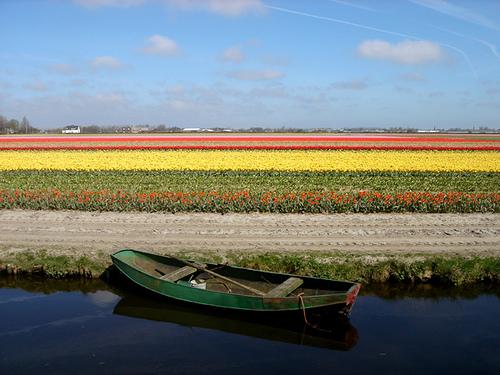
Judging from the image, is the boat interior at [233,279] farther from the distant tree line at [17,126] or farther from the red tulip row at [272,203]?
the distant tree line at [17,126]

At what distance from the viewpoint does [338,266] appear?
14969 mm

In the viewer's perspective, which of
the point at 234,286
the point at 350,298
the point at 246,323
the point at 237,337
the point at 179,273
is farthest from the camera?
the point at 179,273

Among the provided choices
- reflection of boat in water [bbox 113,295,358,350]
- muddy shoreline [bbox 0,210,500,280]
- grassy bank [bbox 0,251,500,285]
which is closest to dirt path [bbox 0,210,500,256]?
muddy shoreline [bbox 0,210,500,280]

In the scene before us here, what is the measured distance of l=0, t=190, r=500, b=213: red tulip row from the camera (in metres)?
22.2

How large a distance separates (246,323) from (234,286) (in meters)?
1.50

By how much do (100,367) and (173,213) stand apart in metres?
12.0

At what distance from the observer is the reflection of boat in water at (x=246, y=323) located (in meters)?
11.5

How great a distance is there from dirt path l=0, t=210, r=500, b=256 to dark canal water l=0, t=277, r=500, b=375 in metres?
2.69

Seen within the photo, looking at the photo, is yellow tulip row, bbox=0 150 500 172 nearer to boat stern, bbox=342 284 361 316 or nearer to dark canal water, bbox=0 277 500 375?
dark canal water, bbox=0 277 500 375

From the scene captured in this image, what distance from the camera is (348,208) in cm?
2212

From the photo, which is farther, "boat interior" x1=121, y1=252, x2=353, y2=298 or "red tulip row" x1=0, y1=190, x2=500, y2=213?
"red tulip row" x1=0, y1=190, x2=500, y2=213

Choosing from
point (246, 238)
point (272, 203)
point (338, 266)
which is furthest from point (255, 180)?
point (338, 266)

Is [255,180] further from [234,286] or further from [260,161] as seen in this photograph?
[234,286]

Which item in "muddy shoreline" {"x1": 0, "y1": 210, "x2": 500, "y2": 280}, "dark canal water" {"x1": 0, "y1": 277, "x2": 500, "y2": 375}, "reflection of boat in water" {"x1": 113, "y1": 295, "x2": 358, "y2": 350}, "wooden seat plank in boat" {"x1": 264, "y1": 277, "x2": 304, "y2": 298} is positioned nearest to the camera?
"dark canal water" {"x1": 0, "y1": 277, "x2": 500, "y2": 375}
